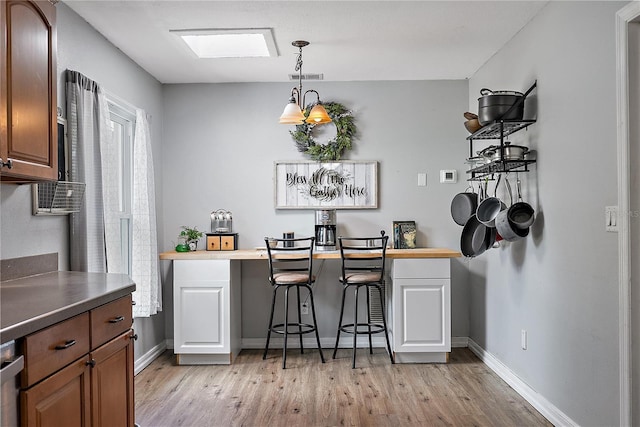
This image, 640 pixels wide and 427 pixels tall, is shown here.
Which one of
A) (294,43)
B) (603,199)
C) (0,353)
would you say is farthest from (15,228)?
(603,199)

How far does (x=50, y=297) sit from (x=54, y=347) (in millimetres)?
336

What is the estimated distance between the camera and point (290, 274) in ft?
14.3

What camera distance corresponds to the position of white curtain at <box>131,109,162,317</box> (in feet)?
13.1

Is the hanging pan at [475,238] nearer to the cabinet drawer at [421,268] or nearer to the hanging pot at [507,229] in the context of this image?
the cabinet drawer at [421,268]

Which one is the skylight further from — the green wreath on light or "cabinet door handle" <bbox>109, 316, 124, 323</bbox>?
"cabinet door handle" <bbox>109, 316, 124, 323</bbox>

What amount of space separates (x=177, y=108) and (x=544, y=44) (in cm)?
315

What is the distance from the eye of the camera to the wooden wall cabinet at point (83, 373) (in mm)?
1652

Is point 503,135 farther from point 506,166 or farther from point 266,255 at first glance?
point 266,255

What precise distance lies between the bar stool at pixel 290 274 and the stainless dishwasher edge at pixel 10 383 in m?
2.57

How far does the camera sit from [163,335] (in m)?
4.74

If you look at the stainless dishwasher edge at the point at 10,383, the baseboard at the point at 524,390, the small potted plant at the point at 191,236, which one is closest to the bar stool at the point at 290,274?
the small potted plant at the point at 191,236

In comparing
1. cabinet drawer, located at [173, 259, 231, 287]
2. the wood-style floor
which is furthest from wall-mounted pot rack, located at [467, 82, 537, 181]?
cabinet drawer, located at [173, 259, 231, 287]

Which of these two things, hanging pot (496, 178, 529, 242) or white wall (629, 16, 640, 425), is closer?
white wall (629, 16, 640, 425)

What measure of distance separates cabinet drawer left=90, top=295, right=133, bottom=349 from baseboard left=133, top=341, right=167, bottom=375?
5.99 ft
